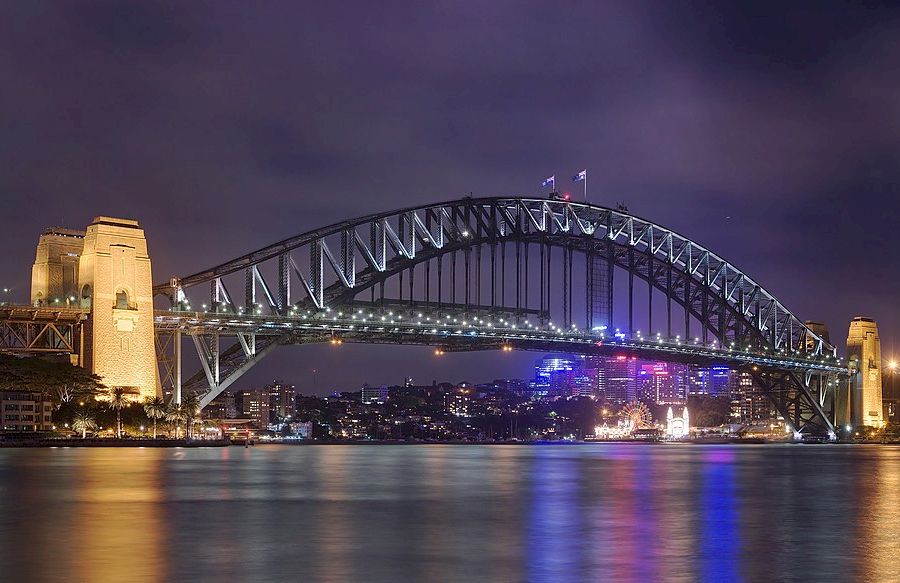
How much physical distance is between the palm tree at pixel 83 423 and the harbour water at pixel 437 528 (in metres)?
32.1

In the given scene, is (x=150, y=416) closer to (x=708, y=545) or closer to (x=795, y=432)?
(x=708, y=545)

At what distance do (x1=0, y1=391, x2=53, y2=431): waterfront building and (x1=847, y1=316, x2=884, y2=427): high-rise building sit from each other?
3609 inches

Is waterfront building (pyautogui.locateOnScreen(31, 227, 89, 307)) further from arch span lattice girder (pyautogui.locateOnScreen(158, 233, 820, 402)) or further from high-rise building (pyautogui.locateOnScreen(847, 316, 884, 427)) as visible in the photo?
high-rise building (pyautogui.locateOnScreen(847, 316, 884, 427))

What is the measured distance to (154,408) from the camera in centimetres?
8062

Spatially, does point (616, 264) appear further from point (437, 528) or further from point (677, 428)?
point (437, 528)

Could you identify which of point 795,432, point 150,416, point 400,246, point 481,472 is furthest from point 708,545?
point 795,432

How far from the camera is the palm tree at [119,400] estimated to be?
79000 mm

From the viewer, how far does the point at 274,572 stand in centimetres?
1873

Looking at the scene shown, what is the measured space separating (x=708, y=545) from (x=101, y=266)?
2540 inches

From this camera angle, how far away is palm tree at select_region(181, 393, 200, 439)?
83.4 m

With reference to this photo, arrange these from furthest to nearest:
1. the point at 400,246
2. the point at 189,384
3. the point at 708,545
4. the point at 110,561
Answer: the point at 400,246, the point at 189,384, the point at 708,545, the point at 110,561

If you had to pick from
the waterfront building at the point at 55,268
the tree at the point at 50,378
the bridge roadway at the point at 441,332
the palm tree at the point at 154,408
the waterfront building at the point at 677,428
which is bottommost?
the waterfront building at the point at 677,428

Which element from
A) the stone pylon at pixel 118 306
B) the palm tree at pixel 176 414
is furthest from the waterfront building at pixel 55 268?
the palm tree at pixel 176 414

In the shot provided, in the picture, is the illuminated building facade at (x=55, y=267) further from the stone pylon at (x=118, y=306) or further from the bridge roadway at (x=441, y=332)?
the bridge roadway at (x=441, y=332)
